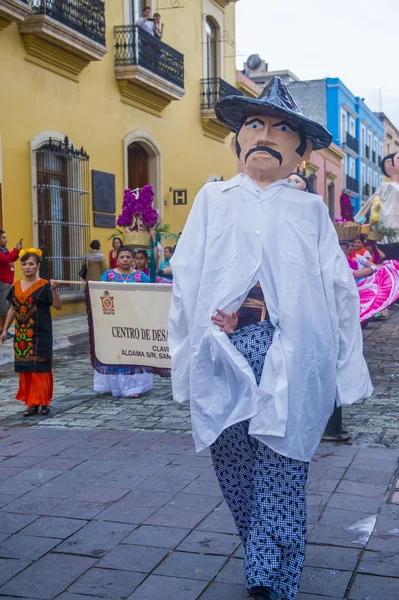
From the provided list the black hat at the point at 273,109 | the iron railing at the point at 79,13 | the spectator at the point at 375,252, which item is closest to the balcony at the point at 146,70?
the iron railing at the point at 79,13

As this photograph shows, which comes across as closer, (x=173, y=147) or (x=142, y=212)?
(x=142, y=212)

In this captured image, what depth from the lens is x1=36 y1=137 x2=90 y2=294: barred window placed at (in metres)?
14.2

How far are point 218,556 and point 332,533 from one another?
1.95 feet

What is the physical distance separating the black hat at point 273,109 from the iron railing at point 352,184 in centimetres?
3902

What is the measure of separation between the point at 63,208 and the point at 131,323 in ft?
26.0

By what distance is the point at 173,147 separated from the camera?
1953 cm

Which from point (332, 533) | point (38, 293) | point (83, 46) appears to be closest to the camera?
point (332, 533)

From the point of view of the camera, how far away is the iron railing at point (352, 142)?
41438 mm

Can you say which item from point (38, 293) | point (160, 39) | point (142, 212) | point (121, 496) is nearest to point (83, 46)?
point (160, 39)

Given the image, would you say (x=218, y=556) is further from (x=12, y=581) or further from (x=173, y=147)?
(x=173, y=147)

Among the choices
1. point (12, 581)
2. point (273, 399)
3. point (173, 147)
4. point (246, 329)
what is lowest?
point (12, 581)

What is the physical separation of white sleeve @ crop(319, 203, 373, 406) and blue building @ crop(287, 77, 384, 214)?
34.7 meters

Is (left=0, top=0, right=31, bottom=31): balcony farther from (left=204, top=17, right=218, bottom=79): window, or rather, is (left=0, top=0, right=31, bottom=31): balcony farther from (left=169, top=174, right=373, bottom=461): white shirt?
(left=169, top=174, right=373, bottom=461): white shirt

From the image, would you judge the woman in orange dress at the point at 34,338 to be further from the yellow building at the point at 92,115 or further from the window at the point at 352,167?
the window at the point at 352,167
